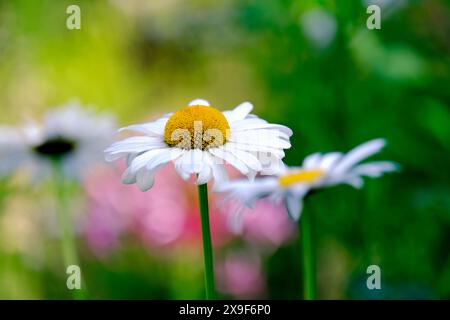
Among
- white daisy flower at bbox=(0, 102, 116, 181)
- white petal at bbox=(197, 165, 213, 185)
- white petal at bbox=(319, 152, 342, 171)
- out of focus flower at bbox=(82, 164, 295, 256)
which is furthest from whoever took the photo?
out of focus flower at bbox=(82, 164, 295, 256)

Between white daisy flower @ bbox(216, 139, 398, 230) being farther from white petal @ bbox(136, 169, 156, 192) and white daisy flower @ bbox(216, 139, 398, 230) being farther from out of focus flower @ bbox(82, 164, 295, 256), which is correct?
out of focus flower @ bbox(82, 164, 295, 256)

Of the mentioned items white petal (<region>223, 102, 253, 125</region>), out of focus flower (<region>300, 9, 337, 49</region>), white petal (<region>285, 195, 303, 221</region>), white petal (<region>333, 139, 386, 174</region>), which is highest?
out of focus flower (<region>300, 9, 337, 49</region>)

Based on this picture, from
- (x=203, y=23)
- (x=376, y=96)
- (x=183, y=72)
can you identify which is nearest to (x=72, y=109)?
(x=376, y=96)

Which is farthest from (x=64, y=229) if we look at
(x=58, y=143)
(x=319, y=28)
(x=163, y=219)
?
(x=319, y=28)

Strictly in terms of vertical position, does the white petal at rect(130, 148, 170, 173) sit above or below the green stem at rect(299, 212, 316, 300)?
above

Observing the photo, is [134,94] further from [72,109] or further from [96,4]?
[72,109]

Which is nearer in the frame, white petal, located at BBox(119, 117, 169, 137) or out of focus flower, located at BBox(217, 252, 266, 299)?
white petal, located at BBox(119, 117, 169, 137)

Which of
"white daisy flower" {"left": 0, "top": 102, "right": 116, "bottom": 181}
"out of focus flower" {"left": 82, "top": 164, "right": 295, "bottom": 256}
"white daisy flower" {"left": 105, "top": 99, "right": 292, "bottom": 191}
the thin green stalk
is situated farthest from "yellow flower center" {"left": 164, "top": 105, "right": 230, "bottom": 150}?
"out of focus flower" {"left": 82, "top": 164, "right": 295, "bottom": 256}
